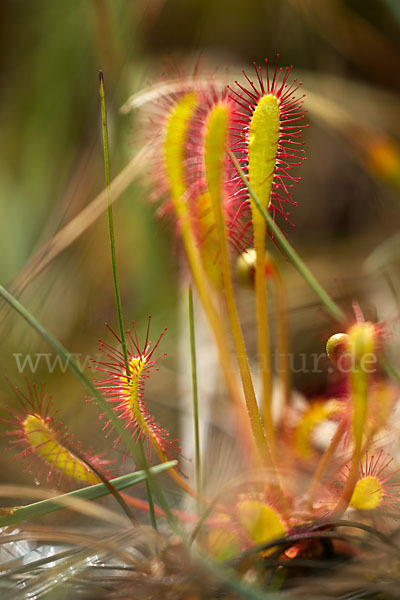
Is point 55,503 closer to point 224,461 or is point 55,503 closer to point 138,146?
point 224,461

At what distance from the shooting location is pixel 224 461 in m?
0.54

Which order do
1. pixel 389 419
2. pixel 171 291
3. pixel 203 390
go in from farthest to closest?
pixel 171 291
pixel 203 390
pixel 389 419

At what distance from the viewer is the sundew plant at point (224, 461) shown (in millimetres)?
339

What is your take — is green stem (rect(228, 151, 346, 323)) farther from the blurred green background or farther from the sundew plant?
the blurred green background

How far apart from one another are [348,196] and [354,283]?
23 cm

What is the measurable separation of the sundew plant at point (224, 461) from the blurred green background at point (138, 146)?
208 millimetres

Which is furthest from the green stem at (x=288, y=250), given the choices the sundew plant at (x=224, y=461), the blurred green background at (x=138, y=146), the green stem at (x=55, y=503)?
the blurred green background at (x=138, y=146)

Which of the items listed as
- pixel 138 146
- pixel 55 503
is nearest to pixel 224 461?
pixel 55 503

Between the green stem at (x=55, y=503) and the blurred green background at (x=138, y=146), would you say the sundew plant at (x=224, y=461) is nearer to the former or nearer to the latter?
the green stem at (x=55, y=503)

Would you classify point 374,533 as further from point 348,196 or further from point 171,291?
point 348,196

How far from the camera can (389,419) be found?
0.44m

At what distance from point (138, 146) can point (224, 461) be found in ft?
1.11

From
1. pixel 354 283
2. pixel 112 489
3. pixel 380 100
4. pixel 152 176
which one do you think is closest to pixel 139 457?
pixel 112 489

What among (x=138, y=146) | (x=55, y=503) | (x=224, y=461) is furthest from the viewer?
(x=138, y=146)
